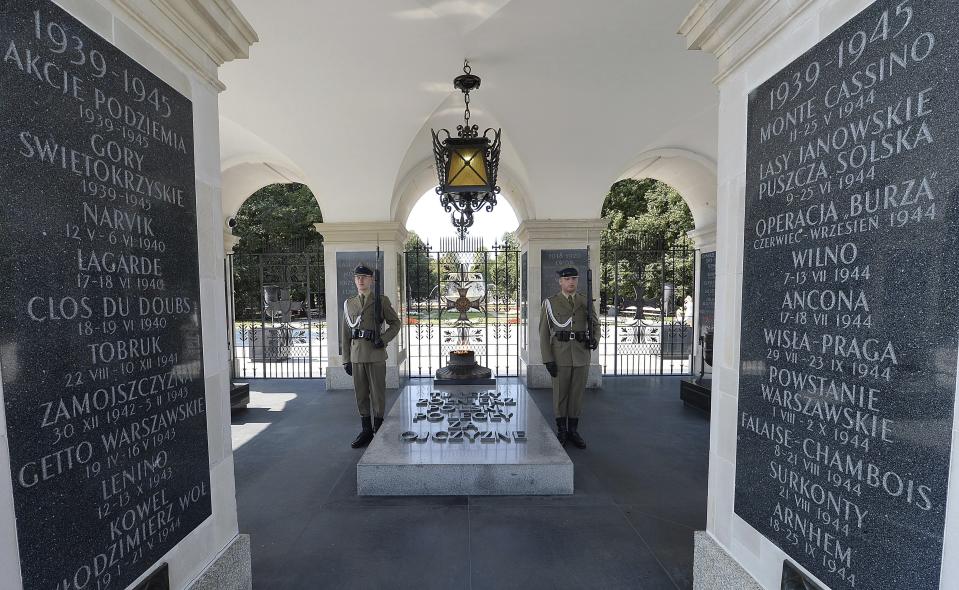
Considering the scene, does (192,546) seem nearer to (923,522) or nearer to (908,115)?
(923,522)

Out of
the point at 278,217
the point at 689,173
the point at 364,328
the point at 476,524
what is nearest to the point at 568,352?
the point at 476,524

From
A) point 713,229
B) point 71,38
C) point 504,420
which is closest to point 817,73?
point 71,38

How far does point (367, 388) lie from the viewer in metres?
5.13

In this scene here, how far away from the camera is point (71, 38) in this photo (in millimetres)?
1391

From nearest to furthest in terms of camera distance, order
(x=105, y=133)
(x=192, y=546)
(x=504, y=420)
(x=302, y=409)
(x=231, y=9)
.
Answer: (x=105, y=133) < (x=192, y=546) < (x=231, y=9) < (x=504, y=420) < (x=302, y=409)

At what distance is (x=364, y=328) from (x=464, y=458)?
2.09 metres

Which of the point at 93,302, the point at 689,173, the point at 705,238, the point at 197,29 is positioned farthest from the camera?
the point at 689,173

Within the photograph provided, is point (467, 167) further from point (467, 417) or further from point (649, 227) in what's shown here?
point (649, 227)

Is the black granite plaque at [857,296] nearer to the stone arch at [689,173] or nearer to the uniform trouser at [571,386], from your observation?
the uniform trouser at [571,386]

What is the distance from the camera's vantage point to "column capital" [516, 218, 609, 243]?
7.54m

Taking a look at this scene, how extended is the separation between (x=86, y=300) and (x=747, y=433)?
2749 millimetres

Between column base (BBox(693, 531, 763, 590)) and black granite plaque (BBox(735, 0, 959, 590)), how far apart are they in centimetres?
31

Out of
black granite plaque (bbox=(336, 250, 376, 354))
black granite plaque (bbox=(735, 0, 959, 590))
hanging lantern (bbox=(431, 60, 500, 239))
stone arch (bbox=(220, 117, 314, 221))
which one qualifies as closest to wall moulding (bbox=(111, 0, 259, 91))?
hanging lantern (bbox=(431, 60, 500, 239))

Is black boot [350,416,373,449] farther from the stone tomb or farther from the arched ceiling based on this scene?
the arched ceiling
